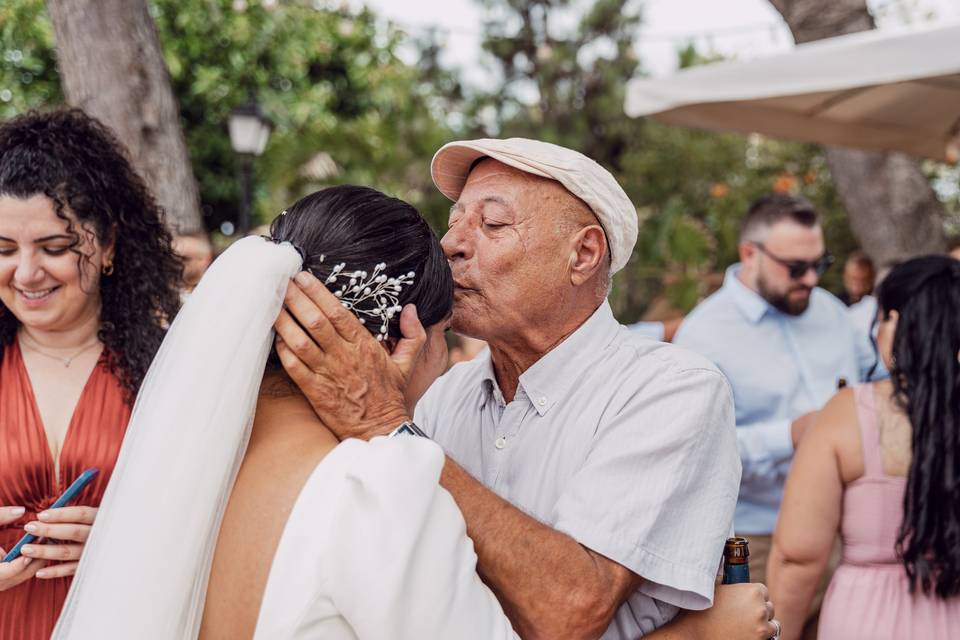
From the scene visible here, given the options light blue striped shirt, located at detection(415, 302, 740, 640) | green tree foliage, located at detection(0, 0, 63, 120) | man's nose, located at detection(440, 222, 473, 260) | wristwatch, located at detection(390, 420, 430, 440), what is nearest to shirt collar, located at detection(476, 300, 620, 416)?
light blue striped shirt, located at detection(415, 302, 740, 640)

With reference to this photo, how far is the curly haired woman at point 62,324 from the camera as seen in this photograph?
8.26ft

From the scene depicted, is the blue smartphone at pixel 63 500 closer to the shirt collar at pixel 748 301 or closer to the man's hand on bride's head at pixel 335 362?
the man's hand on bride's head at pixel 335 362

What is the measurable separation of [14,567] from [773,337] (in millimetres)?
3411

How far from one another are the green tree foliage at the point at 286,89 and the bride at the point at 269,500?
1134cm

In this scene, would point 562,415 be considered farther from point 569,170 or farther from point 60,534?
point 60,534

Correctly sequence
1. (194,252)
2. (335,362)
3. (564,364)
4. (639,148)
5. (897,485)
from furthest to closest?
(639,148) < (194,252) < (897,485) < (564,364) < (335,362)

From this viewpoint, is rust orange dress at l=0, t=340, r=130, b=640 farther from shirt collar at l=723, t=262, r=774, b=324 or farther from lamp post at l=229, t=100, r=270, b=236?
lamp post at l=229, t=100, r=270, b=236

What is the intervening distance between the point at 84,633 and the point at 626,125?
1841 centimetres

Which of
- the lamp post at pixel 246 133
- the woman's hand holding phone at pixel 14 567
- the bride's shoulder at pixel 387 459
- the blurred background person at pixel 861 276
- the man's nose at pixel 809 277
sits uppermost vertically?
the lamp post at pixel 246 133

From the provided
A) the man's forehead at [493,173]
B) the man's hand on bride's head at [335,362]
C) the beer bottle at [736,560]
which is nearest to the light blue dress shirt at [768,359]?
the beer bottle at [736,560]

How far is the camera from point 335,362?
1703 millimetres

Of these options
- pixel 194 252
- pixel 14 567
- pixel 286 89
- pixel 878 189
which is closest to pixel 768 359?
pixel 194 252

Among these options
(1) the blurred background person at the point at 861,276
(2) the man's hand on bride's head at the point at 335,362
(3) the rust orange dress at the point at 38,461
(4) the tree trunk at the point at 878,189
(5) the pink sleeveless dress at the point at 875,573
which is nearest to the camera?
(2) the man's hand on bride's head at the point at 335,362

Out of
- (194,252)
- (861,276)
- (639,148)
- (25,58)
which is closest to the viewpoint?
(194,252)
